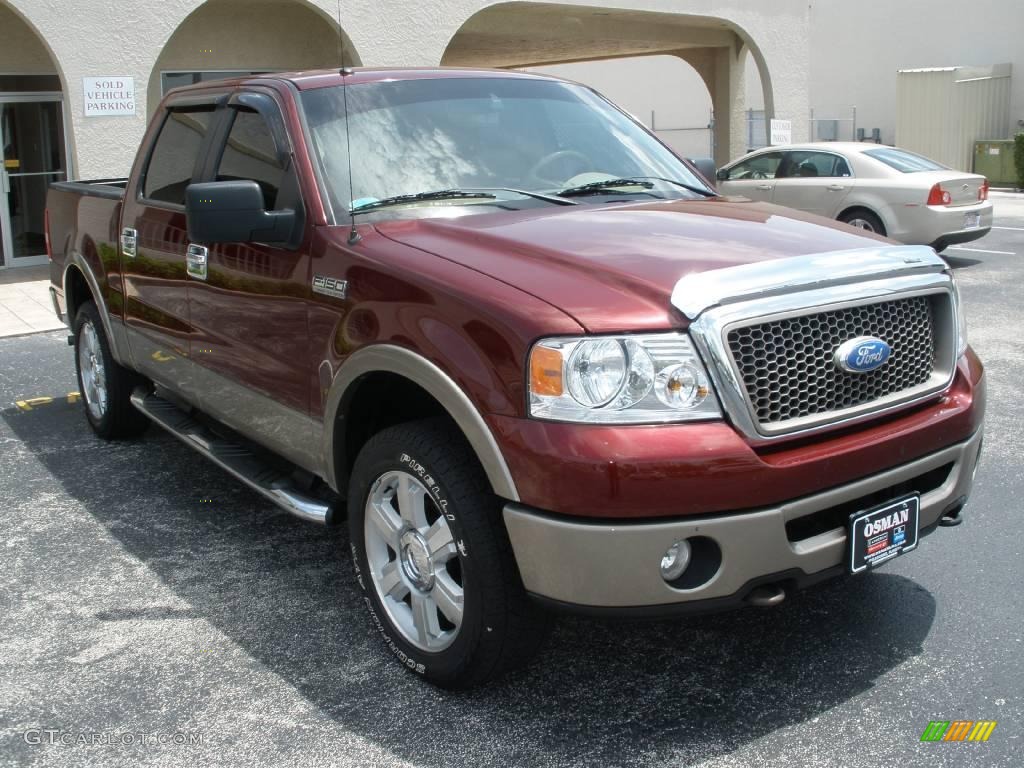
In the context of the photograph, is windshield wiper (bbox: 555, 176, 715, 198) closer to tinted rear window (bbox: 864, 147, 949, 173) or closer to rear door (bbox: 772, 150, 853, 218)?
rear door (bbox: 772, 150, 853, 218)

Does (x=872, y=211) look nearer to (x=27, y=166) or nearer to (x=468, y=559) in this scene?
(x=27, y=166)

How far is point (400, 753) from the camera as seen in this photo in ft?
10.2

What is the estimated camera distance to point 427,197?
12.9ft

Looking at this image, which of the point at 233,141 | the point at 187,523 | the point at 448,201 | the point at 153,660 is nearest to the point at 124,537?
the point at 187,523

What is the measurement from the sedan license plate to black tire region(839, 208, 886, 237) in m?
10.8

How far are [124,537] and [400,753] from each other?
227cm

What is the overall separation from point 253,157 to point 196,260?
0.53 meters

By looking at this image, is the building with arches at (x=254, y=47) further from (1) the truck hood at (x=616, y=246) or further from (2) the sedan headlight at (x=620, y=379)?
(2) the sedan headlight at (x=620, y=379)

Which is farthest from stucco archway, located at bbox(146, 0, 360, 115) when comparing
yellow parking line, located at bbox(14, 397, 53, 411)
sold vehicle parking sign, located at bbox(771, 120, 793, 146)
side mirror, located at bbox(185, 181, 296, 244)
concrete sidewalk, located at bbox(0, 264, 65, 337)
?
side mirror, located at bbox(185, 181, 296, 244)

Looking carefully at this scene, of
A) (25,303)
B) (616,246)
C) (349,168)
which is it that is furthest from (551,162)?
(25,303)

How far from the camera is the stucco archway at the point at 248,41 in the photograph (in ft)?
48.4

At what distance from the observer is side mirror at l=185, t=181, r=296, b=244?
3.67 meters

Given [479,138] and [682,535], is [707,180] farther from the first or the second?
[682,535]

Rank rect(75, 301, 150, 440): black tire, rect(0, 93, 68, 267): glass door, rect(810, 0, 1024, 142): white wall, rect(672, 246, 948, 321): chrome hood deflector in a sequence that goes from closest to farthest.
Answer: rect(672, 246, 948, 321): chrome hood deflector → rect(75, 301, 150, 440): black tire → rect(0, 93, 68, 267): glass door → rect(810, 0, 1024, 142): white wall
